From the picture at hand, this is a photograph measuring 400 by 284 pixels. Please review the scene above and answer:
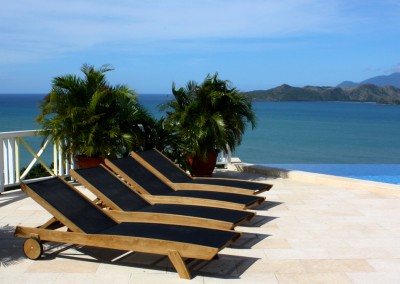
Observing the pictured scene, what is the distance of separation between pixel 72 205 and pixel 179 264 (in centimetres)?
136

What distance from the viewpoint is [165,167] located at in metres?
7.50

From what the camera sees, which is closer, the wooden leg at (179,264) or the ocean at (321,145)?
the wooden leg at (179,264)

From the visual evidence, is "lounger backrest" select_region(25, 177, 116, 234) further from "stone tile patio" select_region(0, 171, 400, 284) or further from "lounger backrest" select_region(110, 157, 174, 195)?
"lounger backrest" select_region(110, 157, 174, 195)

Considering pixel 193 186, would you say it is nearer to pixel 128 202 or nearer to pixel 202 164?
pixel 128 202

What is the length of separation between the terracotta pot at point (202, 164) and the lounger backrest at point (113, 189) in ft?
12.7

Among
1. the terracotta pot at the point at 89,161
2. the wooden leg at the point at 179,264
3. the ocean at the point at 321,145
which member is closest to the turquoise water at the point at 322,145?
the ocean at the point at 321,145

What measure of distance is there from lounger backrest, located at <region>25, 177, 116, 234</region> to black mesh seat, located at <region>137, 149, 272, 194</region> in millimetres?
2137

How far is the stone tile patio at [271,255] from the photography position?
4371 millimetres

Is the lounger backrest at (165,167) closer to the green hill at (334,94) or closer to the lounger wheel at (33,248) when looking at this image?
the lounger wheel at (33,248)

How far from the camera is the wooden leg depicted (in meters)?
4.23

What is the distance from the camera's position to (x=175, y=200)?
610 cm

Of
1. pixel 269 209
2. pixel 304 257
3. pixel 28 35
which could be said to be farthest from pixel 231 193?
pixel 28 35

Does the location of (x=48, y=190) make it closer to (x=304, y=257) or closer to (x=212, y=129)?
(x=304, y=257)

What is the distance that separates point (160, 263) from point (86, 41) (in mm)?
35108
